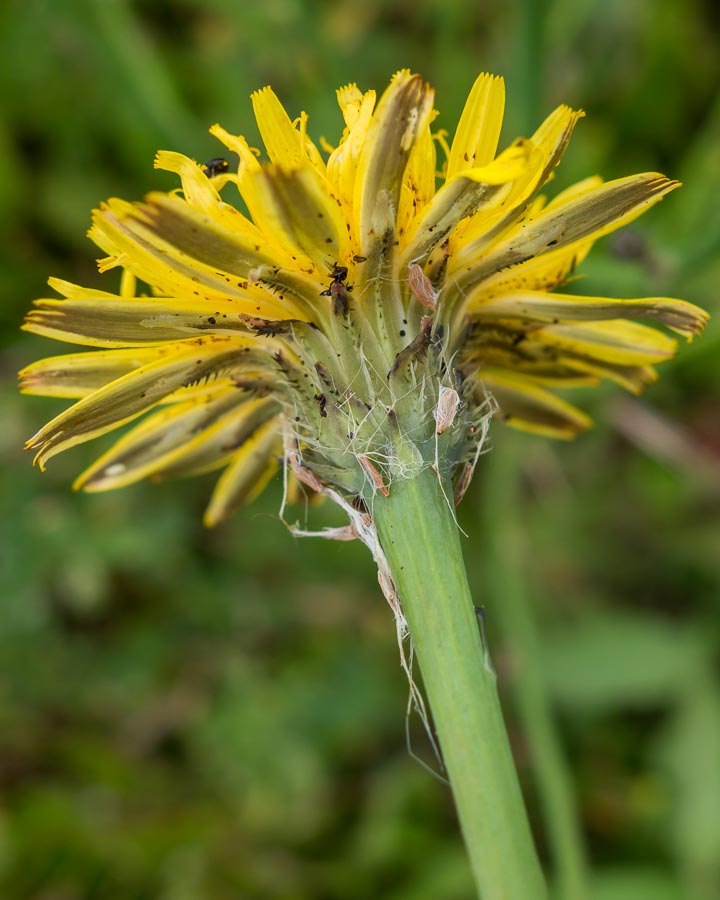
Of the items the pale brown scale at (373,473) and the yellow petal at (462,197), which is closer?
the yellow petal at (462,197)

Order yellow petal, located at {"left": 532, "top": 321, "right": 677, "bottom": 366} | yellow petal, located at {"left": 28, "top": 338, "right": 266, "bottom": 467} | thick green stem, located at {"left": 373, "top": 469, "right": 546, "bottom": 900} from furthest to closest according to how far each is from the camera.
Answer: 1. yellow petal, located at {"left": 532, "top": 321, "right": 677, "bottom": 366}
2. yellow petal, located at {"left": 28, "top": 338, "right": 266, "bottom": 467}
3. thick green stem, located at {"left": 373, "top": 469, "right": 546, "bottom": 900}

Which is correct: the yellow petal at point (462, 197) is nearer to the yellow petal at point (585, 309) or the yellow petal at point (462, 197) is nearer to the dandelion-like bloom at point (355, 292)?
the dandelion-like bloom at point (355, 292)

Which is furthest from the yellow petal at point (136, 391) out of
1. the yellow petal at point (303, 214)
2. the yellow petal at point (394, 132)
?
the yellow petal at point (394, 132)

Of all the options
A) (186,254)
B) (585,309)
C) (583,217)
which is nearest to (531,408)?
(585,309)

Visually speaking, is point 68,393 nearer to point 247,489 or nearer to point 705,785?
point 247,489

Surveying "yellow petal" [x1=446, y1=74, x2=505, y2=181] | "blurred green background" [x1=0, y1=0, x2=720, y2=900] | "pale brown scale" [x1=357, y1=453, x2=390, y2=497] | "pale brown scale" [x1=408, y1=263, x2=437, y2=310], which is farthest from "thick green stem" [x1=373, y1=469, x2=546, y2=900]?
"blurred green background" [x1=0, y1=0, x2=720, y2=900]

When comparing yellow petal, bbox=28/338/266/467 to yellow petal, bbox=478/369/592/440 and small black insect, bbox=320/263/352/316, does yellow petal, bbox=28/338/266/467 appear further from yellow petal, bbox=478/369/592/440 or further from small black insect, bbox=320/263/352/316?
yellow petal, bbox=478/369/592/440
